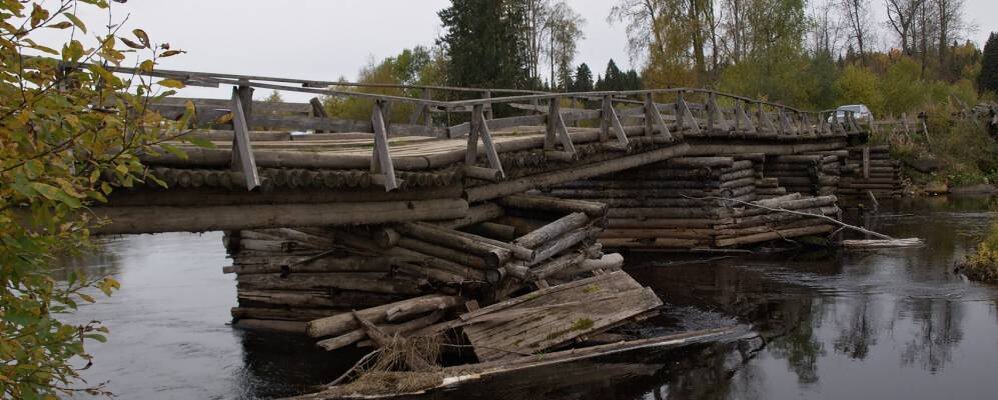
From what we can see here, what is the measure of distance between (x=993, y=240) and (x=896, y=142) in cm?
2302

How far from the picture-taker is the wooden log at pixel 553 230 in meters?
11.3

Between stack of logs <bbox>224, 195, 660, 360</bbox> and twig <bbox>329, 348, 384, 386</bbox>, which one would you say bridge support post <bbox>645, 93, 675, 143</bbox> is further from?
twig <bbox>329, 348, 384, 386</bbox>

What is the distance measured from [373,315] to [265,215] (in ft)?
5.67

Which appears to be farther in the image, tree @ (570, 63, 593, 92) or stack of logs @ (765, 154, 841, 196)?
tree @ (570, 63, 593, 92)

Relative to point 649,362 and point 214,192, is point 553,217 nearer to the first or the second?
point 649,362

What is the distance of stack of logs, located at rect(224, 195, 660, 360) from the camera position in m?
10.4

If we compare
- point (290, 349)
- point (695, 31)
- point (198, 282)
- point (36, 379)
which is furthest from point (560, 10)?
point (36, 379)

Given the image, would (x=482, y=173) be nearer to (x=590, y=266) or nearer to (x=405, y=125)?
(x=405, y=125)

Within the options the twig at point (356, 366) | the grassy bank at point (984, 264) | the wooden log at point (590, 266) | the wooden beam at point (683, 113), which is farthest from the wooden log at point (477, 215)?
the grassy bank at point (984, 264)

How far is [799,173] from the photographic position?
2989 centimetres

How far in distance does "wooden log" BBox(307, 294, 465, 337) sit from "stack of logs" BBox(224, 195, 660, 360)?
0.04ft

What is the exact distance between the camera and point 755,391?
31.8 ft

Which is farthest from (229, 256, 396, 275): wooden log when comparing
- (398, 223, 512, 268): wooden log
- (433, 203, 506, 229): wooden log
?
(433, 203, 506, 229): wooden log

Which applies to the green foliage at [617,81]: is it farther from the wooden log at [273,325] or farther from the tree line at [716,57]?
the wooden log at [273,325]
